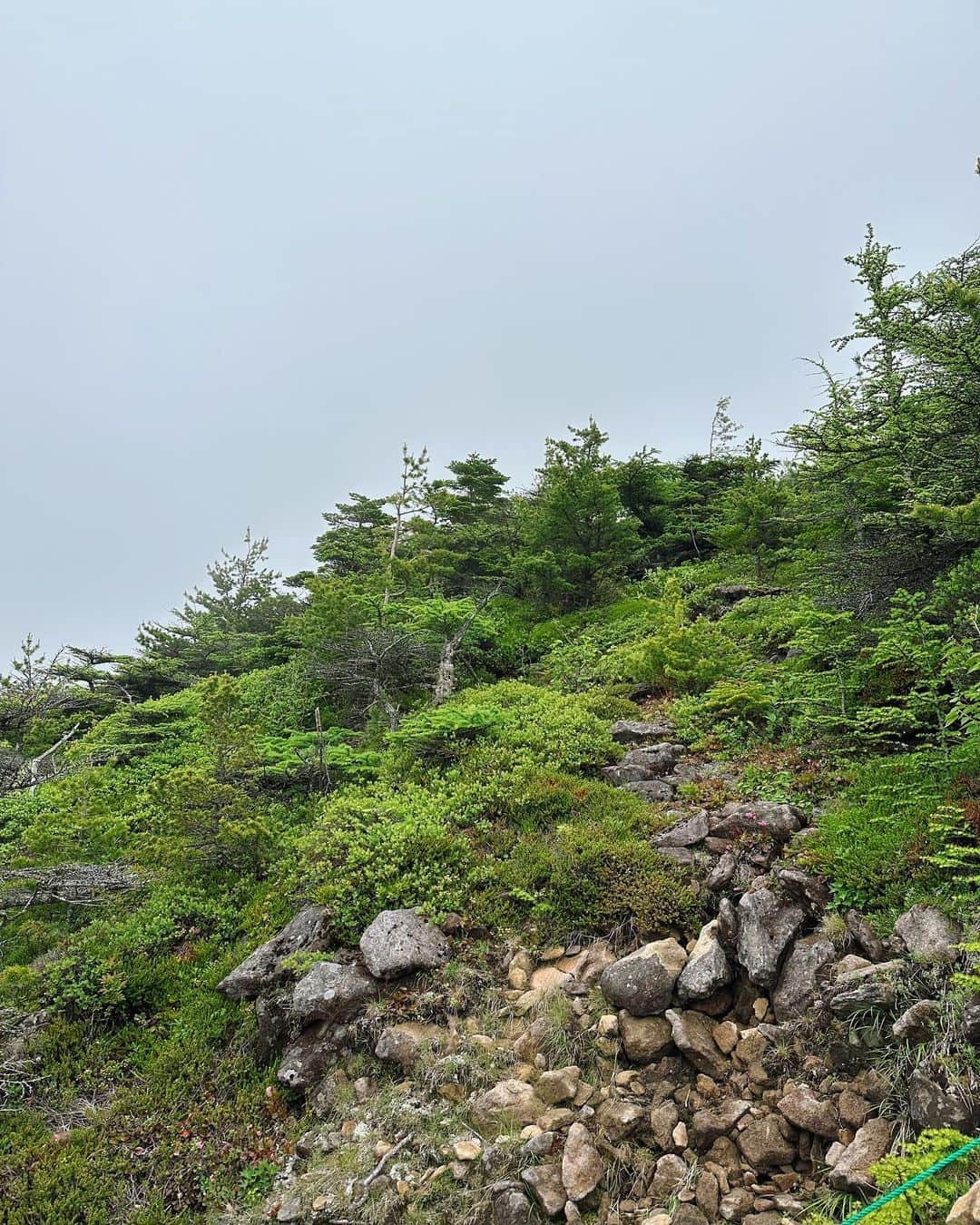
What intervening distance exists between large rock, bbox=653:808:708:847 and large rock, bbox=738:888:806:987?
3.60ft

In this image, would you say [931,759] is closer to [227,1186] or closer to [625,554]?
[227,1186]

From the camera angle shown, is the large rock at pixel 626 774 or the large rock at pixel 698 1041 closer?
the large rock at pixel 698 1041

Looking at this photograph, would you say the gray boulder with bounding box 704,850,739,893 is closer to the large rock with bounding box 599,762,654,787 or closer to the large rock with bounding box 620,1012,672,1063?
the large rock with bounding box 620,1012,672,1063

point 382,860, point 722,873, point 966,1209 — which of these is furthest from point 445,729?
point 966,1209

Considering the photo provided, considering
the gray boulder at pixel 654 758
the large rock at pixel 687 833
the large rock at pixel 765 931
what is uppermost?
the gray boulder at pixel 654 758

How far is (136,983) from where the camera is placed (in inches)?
259

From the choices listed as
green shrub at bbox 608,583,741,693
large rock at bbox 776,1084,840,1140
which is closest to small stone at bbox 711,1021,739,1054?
large rock at bbox 776,1084,840,1140

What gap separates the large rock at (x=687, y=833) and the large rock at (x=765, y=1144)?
2505 millimetres

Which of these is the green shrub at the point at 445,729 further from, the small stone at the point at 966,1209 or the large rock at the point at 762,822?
the small stone at the point at 966,1209

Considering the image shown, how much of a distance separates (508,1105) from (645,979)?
1.31 m

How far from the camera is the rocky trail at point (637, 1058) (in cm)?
330

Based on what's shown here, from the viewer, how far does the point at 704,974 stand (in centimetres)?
437

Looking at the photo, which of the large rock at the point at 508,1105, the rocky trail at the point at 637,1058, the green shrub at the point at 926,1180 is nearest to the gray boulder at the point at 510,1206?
the rocky trail at the point at 637,1058

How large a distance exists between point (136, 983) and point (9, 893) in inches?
81.7
